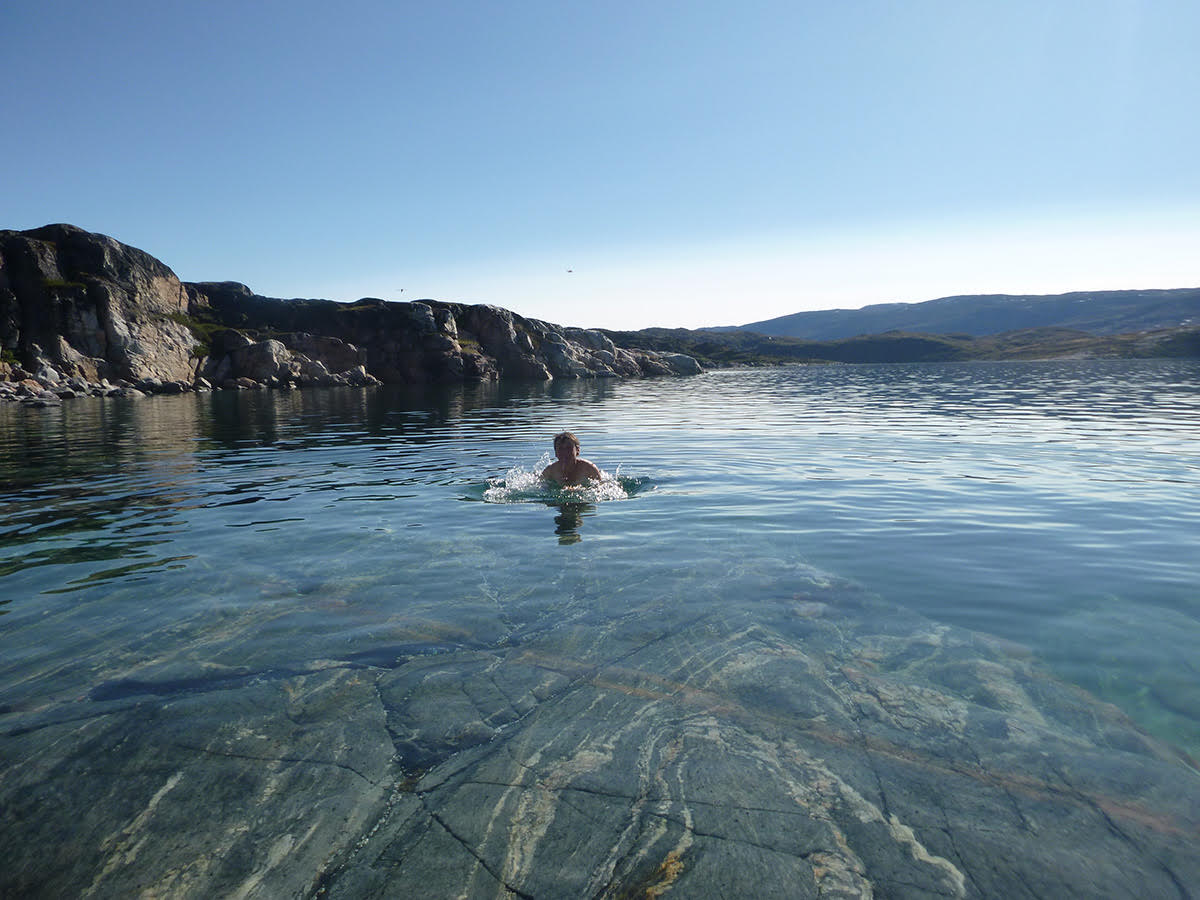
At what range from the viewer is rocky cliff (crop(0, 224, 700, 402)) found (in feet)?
223

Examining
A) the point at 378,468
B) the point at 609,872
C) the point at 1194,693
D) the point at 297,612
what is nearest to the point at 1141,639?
the point at 1194,693

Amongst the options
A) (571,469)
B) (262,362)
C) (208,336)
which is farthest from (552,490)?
(208,336)

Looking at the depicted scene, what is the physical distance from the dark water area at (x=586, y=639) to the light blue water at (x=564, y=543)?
0.21ft

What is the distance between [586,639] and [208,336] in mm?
98539

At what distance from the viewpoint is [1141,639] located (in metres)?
6.69

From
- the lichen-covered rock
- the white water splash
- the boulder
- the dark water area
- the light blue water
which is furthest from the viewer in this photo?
the boulder

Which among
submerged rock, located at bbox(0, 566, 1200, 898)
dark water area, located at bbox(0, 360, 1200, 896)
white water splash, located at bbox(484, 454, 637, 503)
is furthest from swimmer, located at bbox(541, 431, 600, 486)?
submerged rock, located at bbox(0, 566, 1200, 898)

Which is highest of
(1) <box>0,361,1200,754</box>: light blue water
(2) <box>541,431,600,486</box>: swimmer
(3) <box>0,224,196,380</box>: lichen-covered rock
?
(3) <box>0,224,196,380</box>: lichen-covered rock

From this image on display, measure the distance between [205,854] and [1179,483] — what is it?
18318 millimetres

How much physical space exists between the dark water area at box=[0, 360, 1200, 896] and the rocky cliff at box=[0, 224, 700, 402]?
177 ft

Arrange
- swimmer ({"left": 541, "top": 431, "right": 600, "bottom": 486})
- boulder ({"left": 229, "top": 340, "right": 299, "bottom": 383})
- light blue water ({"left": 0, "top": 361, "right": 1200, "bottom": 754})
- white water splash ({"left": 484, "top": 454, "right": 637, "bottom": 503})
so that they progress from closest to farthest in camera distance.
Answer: light blue water ({"left": 0, "top": 361, "right": 1200, "bottom": 754}), white water splash ({"left": 484, "top": 454, "right": 637, "bottom": 503}), swimmer ({"left": 541, "top": 431, "right": 600, "bottom": 486}), boulder ({"left": 229, "top": 340, "right": 299, "bottom": 383})

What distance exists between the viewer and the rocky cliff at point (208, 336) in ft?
223

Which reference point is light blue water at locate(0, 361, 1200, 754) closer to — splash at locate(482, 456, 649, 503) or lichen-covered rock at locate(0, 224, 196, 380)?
splash at locate(482, 456, 649, 503)

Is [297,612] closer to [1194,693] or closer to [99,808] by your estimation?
[99,808]
